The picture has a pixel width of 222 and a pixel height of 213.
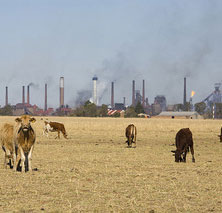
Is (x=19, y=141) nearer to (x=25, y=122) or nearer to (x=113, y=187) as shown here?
(x=25, y=122)

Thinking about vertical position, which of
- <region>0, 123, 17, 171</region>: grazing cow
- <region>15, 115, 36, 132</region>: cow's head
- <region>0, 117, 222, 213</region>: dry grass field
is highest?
<region>15, 115, 36, 132</region>: cow's head

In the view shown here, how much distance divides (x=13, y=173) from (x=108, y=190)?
4561mm

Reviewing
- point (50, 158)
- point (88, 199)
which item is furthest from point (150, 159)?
Answer: point (88, 199)

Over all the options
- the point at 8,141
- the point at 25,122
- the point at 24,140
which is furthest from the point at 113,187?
the point at 8,141

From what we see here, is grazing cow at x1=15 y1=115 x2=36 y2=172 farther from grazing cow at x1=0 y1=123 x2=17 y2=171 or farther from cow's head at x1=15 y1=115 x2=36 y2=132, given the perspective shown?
grazing cow at x1=0 y1=123 x2=17 y2=171

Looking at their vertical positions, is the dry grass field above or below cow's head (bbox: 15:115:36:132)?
below

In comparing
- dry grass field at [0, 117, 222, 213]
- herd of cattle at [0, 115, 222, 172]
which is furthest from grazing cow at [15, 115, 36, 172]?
dry grass field at [0, 117, 222, 213]

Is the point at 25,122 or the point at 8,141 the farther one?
the point at 8,141

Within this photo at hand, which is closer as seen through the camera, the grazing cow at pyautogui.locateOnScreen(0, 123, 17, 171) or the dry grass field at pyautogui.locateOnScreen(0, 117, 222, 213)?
the dry grass field at pyautogui.locateOnScreen(0, 117, 222, 213)

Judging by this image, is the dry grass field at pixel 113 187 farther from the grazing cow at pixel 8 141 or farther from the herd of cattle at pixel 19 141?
the grazing cow at pixel 8 141

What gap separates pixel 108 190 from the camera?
12859 mm

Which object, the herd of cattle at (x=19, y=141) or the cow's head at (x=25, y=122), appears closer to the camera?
the cow's head at (x=25, y=122)

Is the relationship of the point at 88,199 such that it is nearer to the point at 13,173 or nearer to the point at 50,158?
the point at 13,173

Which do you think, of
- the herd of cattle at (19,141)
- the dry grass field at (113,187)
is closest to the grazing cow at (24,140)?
the herd of cattle at (19,141)
